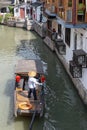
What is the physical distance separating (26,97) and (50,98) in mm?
2978

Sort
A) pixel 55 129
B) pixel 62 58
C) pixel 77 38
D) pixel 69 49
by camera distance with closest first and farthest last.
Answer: pixel 55 129, pixel 77 38, pixel 69 49, pixel 62 58

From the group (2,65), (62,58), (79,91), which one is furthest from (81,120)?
(2,65)

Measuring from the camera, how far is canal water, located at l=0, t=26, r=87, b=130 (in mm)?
19438

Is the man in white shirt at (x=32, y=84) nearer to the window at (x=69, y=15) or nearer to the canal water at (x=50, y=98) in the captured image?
the canal water at (x=50, y=98)

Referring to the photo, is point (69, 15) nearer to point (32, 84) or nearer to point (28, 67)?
point (28, 67)

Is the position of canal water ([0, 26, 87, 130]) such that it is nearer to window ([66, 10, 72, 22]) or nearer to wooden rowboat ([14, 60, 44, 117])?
wooden rowboat ([14, 60, 44, 117])

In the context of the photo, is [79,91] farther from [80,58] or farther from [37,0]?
[37,0]

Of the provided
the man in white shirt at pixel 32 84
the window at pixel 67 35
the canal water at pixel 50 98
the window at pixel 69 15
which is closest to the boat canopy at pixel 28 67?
the canal water at pixel 50 98

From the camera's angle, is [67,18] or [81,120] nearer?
[81,120]

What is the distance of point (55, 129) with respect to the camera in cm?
1886

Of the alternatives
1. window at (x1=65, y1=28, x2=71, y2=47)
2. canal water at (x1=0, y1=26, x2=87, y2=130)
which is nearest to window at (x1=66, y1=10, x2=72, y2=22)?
canal water at (x1=0, y1=26, x2=87, y2=130)

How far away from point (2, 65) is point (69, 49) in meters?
7.37

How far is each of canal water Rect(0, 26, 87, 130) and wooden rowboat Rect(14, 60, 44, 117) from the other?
2.54 feet

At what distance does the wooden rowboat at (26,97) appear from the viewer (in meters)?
19.1
